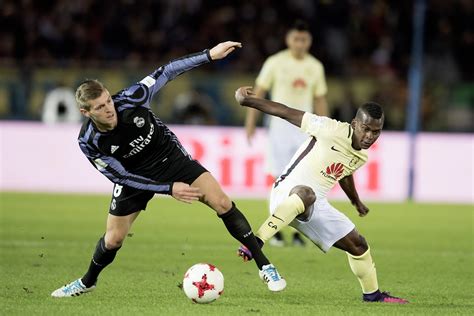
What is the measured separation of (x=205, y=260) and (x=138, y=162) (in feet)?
9.15

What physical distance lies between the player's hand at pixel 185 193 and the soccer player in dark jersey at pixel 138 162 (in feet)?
0.58

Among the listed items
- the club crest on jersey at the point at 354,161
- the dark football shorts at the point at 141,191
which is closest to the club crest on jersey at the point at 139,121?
the dark football shorts at the point at 141,191

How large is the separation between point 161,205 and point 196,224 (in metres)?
2.54

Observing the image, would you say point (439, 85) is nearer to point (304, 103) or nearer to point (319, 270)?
point (304, 103)

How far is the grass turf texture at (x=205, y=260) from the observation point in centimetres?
751

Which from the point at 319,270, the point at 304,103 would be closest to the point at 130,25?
the point at 304,103

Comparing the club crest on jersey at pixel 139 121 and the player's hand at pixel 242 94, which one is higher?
the player's hand at pixel 242 94

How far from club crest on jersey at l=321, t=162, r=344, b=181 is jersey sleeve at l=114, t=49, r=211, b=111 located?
1.20m

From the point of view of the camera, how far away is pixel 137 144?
763 cm

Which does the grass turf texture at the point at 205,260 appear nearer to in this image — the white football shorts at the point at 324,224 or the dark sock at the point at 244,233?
the dark sock at the point at 244,233

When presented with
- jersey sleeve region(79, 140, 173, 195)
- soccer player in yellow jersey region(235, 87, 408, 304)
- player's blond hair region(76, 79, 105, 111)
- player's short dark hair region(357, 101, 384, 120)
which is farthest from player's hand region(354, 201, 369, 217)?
player's blond hair region(76, 79, 105, 111)

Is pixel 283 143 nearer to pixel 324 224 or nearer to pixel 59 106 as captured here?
pixel 324 224

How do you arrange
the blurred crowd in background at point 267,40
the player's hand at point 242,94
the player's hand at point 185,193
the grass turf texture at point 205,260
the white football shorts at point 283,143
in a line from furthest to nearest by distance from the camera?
1. the blurred crowd in background at point 267,40
2. the white football shorts at point 283,143
3. the player's hand at point 242,94
4. the grass turf texture at point 205,260
5. the player's hand at point 185,193

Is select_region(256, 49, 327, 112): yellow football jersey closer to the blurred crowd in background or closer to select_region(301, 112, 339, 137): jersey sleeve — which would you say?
select_region(301, 112, 339, 137): jersey sleeve
